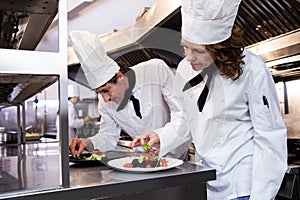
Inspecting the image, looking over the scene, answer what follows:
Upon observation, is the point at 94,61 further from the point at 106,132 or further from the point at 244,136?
the point at 244,136

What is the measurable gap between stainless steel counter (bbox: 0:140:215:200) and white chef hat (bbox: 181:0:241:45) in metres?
0.44

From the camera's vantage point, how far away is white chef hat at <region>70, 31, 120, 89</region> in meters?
1.61

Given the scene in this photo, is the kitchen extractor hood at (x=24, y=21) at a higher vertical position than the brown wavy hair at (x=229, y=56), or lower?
higher

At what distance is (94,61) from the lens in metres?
1.61

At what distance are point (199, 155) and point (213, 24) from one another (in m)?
0.49

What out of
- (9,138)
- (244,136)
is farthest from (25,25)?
(9,138)

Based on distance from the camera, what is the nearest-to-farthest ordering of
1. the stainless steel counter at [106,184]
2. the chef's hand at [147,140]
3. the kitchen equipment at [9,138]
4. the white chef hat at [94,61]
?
the stainless steel counter at [106,184], the chef's hand at [147,140], the white chef hat at [94,61], the kitchen equipment at [9,138]

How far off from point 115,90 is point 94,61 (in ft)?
0.63

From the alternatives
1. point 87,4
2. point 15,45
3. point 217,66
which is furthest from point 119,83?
point 87,4

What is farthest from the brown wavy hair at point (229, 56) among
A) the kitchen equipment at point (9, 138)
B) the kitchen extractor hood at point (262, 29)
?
the kitchen equipment at point (9, 138)

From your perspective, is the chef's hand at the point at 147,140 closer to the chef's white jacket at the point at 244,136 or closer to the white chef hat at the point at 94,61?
the chef's white jacket at the point at 244,136

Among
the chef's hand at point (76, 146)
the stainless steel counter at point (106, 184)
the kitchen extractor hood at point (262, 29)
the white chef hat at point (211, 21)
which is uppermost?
the kitchen extractor hood at point (262, 29)

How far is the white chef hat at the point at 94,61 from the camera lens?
1.61 metres

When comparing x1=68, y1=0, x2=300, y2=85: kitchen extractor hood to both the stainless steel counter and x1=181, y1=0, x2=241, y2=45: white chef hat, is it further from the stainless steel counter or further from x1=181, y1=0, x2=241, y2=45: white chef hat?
the stainless steel counter
